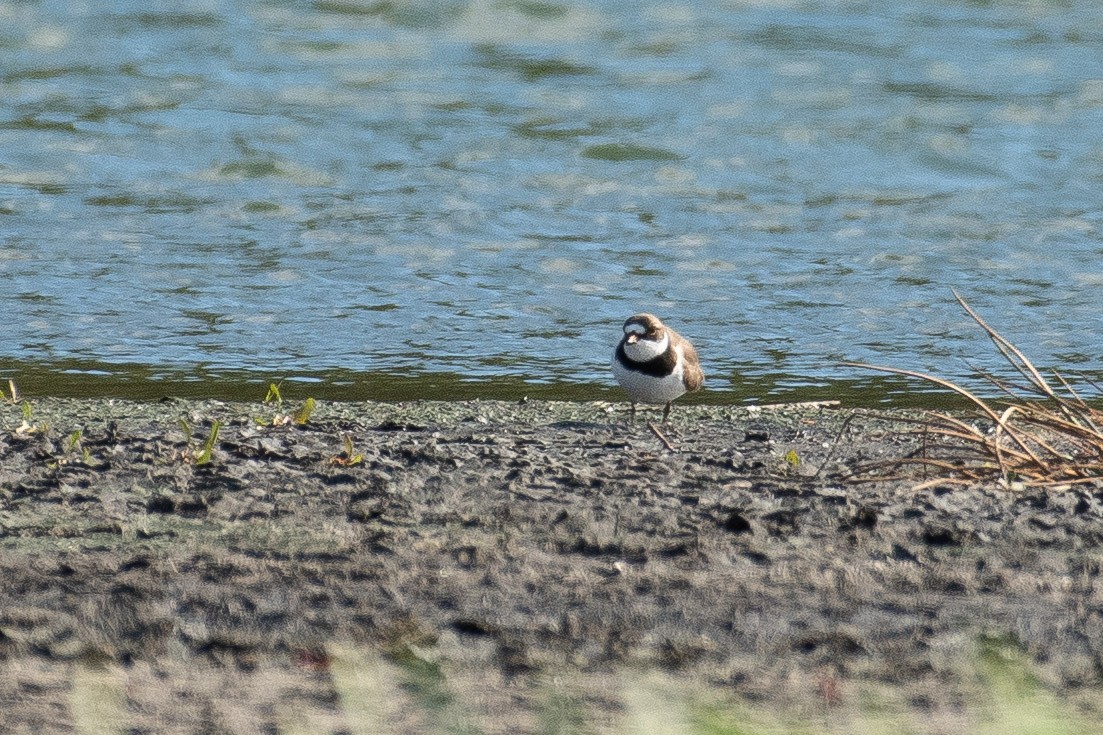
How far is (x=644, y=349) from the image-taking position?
661 centimetres

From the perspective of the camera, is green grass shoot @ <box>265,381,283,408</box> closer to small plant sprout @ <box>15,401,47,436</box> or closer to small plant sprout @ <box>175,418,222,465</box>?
small plant sprout @ <box>15,401,47,436</box>

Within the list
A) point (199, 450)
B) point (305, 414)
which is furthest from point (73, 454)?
point (305, 414)

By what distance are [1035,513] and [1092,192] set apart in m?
7.33

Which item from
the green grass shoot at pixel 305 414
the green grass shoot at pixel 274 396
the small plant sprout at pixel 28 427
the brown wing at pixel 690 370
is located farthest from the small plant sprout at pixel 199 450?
the brown wing at pixel 690 370

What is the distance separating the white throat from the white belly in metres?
0.07

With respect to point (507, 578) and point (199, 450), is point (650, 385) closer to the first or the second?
point (199, 450)

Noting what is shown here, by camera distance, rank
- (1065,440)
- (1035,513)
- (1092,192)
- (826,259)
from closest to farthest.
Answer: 1. (1035,513)
2. (1065,440)
3. (826,259)
4. (1092,192)

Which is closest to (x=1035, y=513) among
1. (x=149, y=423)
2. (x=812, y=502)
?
(x=812, y=502)

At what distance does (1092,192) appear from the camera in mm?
11016

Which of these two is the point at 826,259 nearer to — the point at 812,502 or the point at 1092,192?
the point at 1092,192

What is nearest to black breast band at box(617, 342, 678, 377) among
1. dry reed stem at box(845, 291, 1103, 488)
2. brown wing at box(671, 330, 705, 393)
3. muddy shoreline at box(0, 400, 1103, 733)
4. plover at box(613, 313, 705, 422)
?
plover at box(613, 313, 705, 422)

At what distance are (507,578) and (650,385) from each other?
2.90 meters

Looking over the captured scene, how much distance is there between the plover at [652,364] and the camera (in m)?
6.53

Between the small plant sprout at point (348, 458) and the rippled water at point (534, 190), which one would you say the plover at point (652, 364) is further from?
the small plant sprout at point (348, 458)
